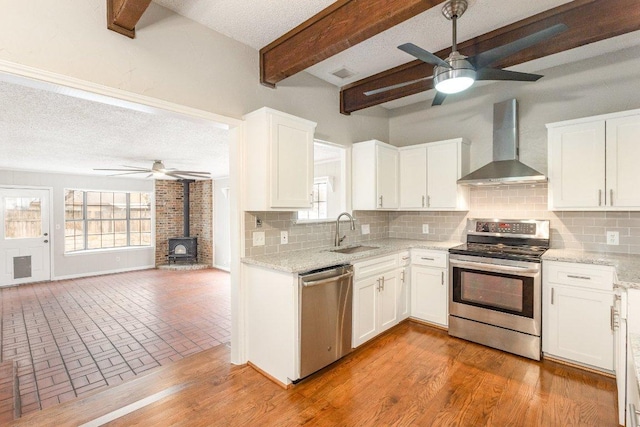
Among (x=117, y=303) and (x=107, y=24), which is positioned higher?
(x=107, y=24)

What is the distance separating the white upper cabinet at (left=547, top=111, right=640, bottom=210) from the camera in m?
2.57

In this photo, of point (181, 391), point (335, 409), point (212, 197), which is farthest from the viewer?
point (212, 197)

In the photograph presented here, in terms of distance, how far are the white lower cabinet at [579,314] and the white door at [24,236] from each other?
9.06m

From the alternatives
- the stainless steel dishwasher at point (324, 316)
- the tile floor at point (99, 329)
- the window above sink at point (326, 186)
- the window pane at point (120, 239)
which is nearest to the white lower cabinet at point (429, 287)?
the stainless steel dishwasher at point (324, 316)

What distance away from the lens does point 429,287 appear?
3436mm

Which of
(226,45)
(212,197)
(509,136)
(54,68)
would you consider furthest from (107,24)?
(212,197)

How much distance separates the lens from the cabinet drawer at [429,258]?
Answer: 3318mm

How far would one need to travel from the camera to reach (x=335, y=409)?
2.09 metres

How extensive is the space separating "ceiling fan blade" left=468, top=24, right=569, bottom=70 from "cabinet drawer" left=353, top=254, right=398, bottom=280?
1.84m

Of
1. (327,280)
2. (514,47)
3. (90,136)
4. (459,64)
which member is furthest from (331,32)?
(90,136)

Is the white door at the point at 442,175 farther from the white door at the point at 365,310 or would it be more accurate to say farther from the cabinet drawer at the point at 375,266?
the white door at the point at 365,310

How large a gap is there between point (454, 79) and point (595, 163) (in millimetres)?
1712

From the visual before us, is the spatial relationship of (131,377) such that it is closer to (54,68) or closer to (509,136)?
(54,68)

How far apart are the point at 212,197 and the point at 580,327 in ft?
26.2
